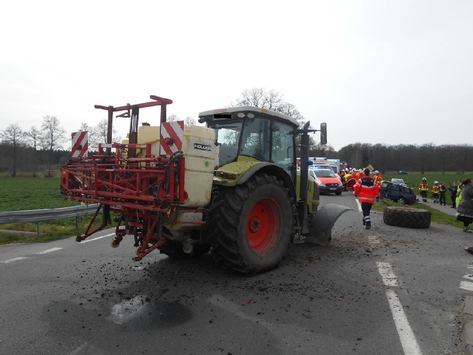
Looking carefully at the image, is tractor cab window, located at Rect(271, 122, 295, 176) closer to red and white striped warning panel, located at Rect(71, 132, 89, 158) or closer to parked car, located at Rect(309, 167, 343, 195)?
red and white striped warning panel, located at Rect(71, 132, 89, 158)

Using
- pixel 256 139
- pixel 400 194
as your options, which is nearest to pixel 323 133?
pixel 256 139

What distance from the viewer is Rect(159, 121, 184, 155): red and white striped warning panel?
417 cm

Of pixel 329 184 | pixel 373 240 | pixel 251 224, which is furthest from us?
pixel 329 184

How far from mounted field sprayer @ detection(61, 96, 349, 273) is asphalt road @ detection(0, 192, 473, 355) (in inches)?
20.7

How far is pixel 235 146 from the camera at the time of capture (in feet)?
18.7

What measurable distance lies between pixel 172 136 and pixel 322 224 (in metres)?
3.84

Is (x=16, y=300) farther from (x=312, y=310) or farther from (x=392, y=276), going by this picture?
(x=392, y=276)

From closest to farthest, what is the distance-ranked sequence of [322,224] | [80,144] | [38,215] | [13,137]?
[80,144] < [322,224] < [38,215] < [13,137]

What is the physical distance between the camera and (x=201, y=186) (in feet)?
14.9

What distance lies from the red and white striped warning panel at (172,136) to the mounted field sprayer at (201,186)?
0.01 meters

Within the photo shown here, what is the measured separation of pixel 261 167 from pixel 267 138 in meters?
0.95

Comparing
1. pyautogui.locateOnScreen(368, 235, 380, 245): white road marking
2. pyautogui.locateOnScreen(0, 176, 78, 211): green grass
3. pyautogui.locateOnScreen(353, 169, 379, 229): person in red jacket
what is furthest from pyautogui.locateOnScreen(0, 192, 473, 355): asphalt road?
pyautogui.locateOnScreen(353, 169, 379, 229): person in red jacket

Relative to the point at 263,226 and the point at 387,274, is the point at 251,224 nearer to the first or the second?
the point at 263,226

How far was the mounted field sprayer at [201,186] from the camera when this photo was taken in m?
4.27
